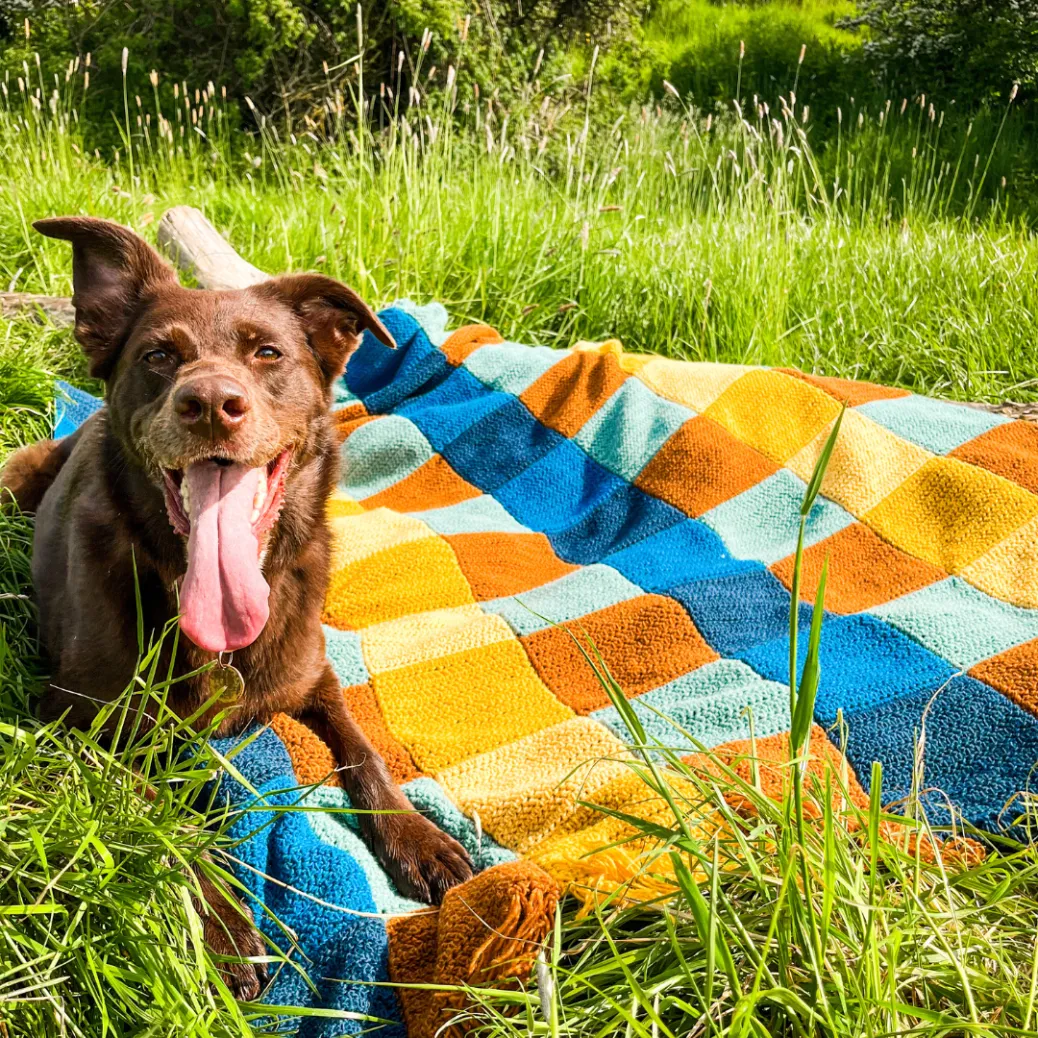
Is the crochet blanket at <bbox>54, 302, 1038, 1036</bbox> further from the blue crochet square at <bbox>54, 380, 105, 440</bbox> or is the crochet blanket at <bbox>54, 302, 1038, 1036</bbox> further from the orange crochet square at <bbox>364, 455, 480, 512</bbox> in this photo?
the blue crochet square at <bbox>54, 380, 105, 440</bbox>

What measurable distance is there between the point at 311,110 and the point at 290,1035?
28.6 feet

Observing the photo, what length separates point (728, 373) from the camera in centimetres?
408

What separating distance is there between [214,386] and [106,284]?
0.76m

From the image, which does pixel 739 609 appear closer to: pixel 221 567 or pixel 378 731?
pixel 378 731

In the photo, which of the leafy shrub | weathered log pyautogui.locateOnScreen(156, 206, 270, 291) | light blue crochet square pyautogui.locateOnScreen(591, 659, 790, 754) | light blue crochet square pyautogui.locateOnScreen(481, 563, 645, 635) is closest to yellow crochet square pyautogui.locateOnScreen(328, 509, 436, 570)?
light blue crochet square pyautogui.locateOnScreen(481, 563, 645, 635)

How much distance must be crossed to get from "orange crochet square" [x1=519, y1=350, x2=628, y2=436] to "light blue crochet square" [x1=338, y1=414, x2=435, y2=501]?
471 mm

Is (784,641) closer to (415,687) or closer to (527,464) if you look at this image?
(415,687)

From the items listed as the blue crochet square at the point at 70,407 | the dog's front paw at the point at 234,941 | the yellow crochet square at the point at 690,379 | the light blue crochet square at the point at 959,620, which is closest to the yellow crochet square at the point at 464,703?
the dog's front paw at the point at 234,941

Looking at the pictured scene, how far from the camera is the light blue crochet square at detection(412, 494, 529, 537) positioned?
3729 mm

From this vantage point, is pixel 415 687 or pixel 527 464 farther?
pixel 527 464

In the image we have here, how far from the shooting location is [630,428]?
395cm

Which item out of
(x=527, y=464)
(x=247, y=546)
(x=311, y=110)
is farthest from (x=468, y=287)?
(x=311, y=110)

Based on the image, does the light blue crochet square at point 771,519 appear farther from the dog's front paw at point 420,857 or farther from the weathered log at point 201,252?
the weathered log at point 201,252

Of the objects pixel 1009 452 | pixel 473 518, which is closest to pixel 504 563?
pixel 473 518
